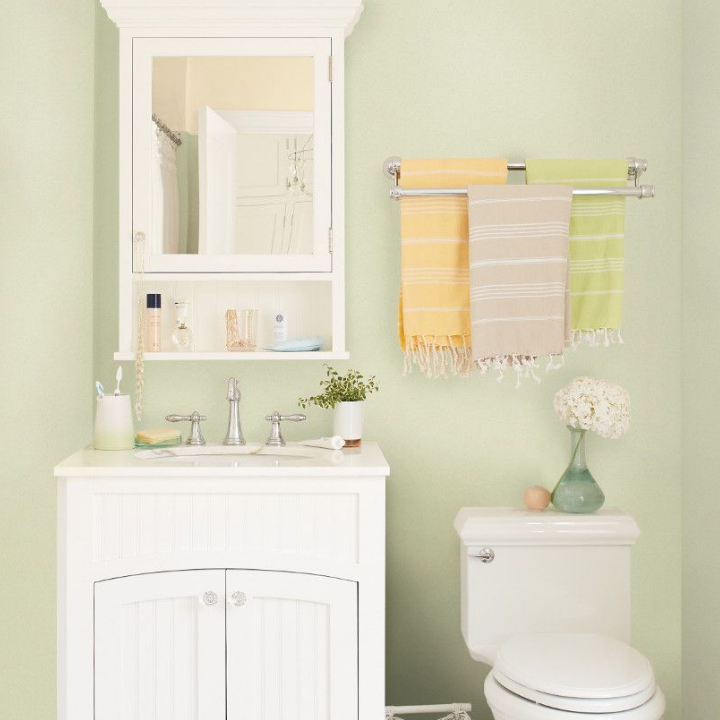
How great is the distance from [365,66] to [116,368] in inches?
43.4

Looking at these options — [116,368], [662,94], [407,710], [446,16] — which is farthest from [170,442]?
[662,94]

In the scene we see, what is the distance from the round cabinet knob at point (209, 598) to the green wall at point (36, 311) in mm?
542

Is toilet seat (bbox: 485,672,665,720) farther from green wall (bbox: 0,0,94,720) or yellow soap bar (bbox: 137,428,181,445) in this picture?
green wall (bbox: 0,0,94,720)

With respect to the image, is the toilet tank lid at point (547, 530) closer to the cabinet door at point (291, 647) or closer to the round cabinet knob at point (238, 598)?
the cabinet door at point (291, 647)

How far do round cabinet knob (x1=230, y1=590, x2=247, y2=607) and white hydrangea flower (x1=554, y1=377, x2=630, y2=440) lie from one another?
94 cm

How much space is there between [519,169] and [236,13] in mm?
853

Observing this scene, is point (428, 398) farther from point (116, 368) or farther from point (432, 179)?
point (116, 368)

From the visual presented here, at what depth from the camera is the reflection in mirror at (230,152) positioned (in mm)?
2209

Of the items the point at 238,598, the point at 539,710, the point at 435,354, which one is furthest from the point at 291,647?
the point at 435,354

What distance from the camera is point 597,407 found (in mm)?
2121

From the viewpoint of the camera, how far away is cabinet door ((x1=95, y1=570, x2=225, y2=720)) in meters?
1.86

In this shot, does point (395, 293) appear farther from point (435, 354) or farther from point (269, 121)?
point (269, 121)

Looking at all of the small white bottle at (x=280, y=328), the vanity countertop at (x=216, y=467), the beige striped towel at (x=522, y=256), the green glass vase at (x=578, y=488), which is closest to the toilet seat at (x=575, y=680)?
the green glass vase at (x=578, y=488)

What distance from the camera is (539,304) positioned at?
212 cm
